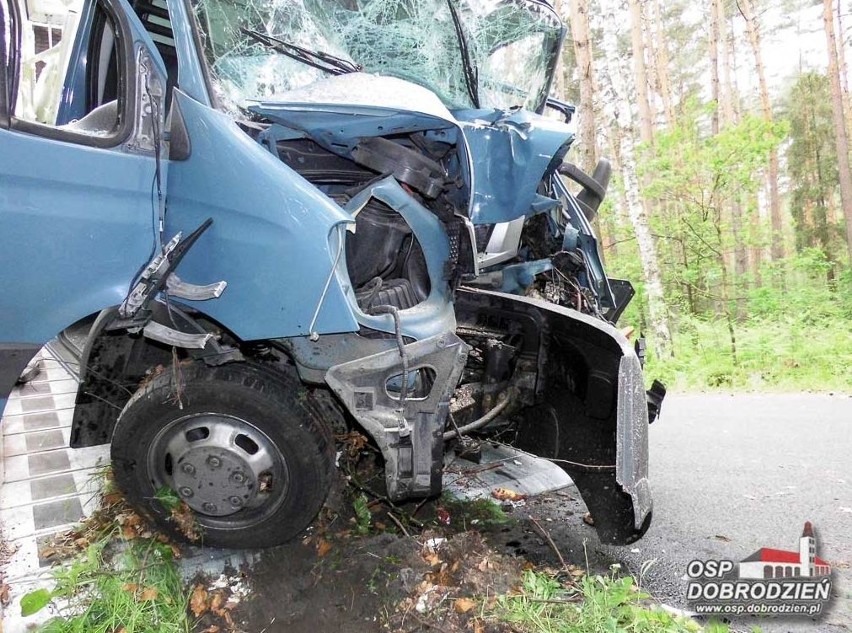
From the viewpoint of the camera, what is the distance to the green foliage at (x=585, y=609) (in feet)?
7.00

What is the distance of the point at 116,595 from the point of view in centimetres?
234

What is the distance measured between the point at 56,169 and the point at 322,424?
1.44 meters

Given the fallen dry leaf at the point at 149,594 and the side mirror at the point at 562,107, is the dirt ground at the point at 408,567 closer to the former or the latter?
the fallen dry leaf at the point at 149,594

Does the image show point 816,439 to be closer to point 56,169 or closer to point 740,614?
point 740,614

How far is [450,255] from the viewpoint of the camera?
302 cm

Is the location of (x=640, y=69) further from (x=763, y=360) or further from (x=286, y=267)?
(x=286, y=267)

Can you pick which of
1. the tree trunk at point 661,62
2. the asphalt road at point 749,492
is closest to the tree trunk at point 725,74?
the tree trunk at point 661,62

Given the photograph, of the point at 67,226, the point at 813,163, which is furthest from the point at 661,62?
the point at 67,226

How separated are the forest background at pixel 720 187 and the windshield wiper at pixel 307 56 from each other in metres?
6.54

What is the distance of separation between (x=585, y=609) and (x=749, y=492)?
184cm

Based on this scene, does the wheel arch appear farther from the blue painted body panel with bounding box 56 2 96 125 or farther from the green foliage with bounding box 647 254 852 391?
the green foliage with bounding box 647 254 852 391

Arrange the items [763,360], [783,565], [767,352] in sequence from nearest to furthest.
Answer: [783,565]
[763,360]
[767,352]

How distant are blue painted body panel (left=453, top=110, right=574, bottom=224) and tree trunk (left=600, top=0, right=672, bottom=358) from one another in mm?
6603

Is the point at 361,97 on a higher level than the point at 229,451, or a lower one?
higher
